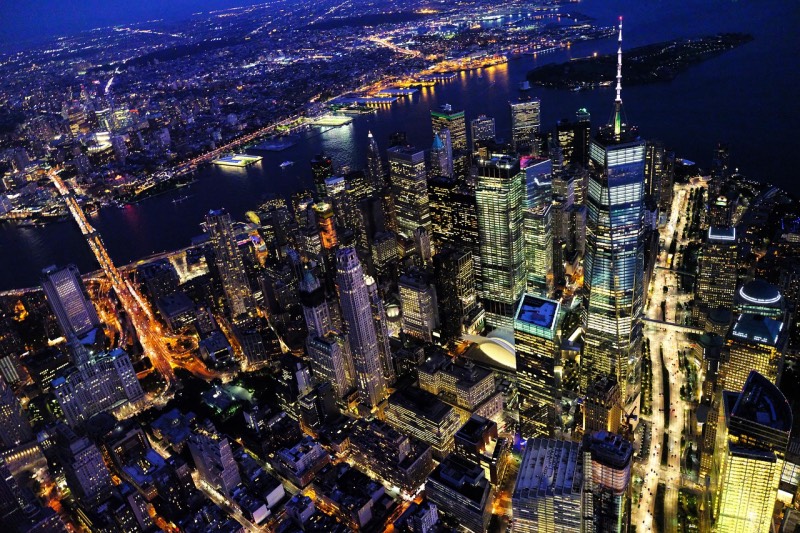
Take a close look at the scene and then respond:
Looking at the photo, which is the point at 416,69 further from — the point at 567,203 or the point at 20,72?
the point at 20,72

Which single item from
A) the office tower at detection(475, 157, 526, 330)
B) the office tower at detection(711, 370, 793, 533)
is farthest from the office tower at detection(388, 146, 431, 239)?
the office tower at detection(711, 370, 793, 533)

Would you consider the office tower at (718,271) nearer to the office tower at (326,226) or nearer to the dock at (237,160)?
the office tower at (326,226)

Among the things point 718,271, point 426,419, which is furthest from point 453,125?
point 426,419

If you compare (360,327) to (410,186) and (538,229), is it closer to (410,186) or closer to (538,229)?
(538,229)

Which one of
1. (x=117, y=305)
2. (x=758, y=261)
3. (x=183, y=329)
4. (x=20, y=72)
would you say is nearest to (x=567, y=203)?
(x=758, y=261)

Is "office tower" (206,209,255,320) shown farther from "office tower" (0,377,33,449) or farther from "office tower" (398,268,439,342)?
"office tower" (0,377,33,449)
